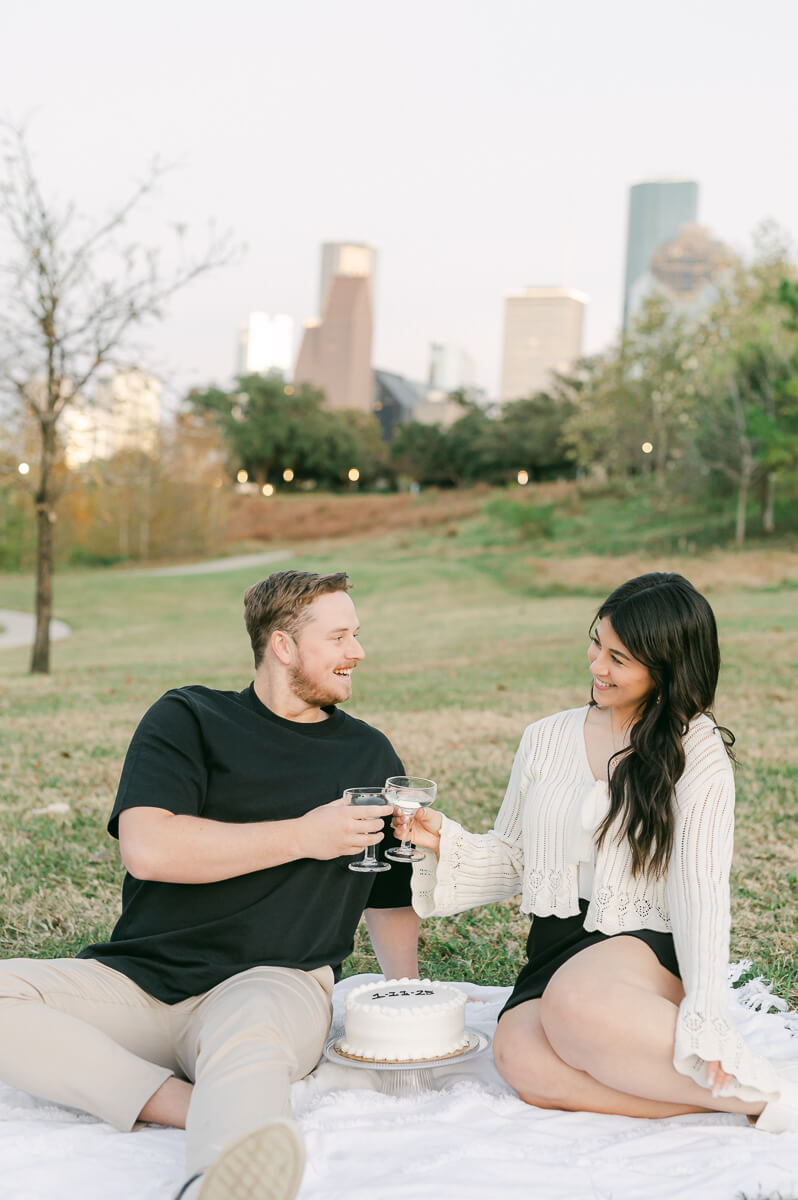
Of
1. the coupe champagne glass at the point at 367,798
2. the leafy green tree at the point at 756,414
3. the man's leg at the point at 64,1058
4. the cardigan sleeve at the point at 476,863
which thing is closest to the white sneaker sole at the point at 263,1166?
the man's leg at the point at 64,1058

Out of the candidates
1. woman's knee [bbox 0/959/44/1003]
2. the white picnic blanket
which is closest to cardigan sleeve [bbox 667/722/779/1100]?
the white picnic blanket

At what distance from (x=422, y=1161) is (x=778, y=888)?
2.99 m

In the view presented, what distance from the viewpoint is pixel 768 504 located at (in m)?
Result: 28.5

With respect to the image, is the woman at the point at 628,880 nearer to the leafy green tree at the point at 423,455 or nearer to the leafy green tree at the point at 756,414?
the leafy green tree at the point at 756,414

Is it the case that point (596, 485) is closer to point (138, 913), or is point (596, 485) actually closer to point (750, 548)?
point (750, 548)

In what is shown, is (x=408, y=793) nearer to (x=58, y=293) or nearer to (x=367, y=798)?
(x=367, y=798)

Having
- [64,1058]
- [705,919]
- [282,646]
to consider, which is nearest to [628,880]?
[705,919]

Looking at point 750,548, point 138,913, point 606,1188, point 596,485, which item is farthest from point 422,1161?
point 596,485

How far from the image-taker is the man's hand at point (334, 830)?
8.99 ft

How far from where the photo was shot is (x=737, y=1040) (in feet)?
8.29

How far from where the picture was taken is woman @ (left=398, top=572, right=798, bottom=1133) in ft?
8.44

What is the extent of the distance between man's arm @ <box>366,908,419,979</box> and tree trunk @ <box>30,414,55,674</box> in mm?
10699

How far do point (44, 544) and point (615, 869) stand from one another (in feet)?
39.1

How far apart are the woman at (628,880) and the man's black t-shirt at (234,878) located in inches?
11.9
